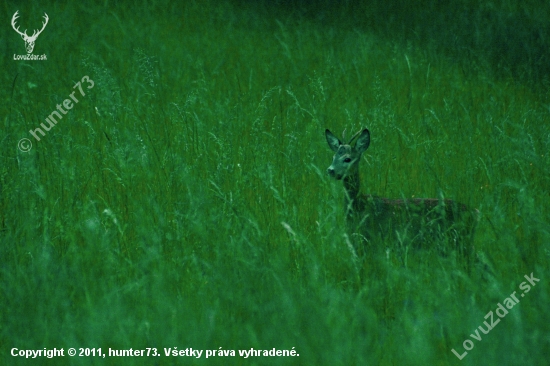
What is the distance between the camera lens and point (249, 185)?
5289mm

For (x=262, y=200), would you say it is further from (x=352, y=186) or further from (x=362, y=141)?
(x=362, y=141)

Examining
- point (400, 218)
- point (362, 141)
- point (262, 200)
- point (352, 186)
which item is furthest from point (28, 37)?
point (400, 218)

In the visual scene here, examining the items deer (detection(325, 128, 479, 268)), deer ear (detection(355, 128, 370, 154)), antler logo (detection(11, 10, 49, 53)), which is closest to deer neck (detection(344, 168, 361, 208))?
deer (detection(325, 128, 479, 268))

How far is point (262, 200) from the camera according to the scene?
5160 mm

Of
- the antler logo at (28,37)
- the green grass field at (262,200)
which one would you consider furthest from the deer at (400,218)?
the antler logo at (28,37)

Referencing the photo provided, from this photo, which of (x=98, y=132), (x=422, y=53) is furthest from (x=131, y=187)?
(x=422, y=53)

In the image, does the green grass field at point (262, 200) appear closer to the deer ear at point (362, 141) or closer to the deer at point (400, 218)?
the deer at point (400, 218)

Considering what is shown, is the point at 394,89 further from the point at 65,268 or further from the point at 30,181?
the point at 65,268

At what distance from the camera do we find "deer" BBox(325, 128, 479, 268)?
4375mm

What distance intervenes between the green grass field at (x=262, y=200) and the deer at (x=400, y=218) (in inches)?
4.9

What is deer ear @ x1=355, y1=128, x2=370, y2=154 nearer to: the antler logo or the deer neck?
the deer neck

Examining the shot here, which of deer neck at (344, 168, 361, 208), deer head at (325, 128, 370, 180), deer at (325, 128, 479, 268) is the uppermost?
deer head at (325, 128, 370, 180)

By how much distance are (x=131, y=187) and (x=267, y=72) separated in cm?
416

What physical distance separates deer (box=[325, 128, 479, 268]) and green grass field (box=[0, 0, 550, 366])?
0.13m
